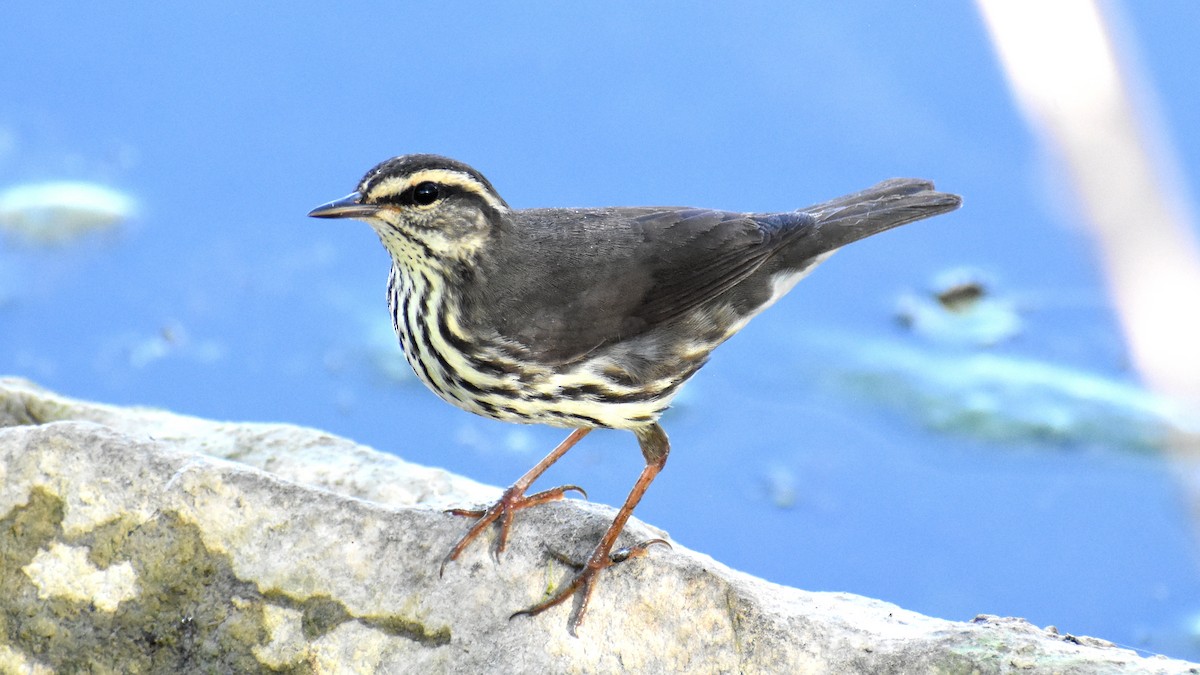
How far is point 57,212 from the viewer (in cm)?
746

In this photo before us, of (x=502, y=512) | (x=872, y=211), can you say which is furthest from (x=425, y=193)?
(x=872, y=211)

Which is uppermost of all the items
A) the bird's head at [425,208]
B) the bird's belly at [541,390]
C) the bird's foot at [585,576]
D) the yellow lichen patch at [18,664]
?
the bird's head at [425,208]

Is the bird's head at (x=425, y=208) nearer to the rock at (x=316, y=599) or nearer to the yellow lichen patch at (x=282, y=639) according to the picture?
the rock at (x=316, y=599)

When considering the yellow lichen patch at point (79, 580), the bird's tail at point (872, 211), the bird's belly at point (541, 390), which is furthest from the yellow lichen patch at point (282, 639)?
the bird's tail at point (872, 211)

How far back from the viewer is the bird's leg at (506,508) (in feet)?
13.2

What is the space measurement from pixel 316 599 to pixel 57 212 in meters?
4.37

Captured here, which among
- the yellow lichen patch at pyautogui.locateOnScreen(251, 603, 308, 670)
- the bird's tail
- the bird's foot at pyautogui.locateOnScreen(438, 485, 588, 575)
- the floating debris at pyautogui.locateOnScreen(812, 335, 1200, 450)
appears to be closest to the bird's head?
the bird's foot at pyautogui.locateOnScreen(438, 485, 588, 575)

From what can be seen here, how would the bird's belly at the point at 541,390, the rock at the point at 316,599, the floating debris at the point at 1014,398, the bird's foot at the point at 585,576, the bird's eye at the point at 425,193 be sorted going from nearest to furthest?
1. the rock at the point at 316,599
2. the bird's foot at the point at 585,576
3. the bird's eye at the point at 425,193
4. the bird's belly at the point at 541,390
5. the floating debris at the point at 1014,398

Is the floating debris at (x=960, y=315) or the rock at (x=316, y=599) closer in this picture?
the rock at (x=316, y=599)

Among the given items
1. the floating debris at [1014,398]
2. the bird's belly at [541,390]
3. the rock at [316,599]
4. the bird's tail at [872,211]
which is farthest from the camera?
the floating debris at [1014,398]

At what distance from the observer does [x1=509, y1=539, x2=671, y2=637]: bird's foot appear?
12.8ft

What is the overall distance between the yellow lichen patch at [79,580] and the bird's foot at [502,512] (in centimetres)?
85

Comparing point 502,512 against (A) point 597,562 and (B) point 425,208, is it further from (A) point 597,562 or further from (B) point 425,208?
(B) point 425,208

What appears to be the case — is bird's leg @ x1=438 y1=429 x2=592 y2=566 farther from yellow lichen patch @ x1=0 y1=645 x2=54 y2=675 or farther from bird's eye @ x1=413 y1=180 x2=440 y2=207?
yellow lichen patch @ x1=0 y1=645 x2=54 y2=675
